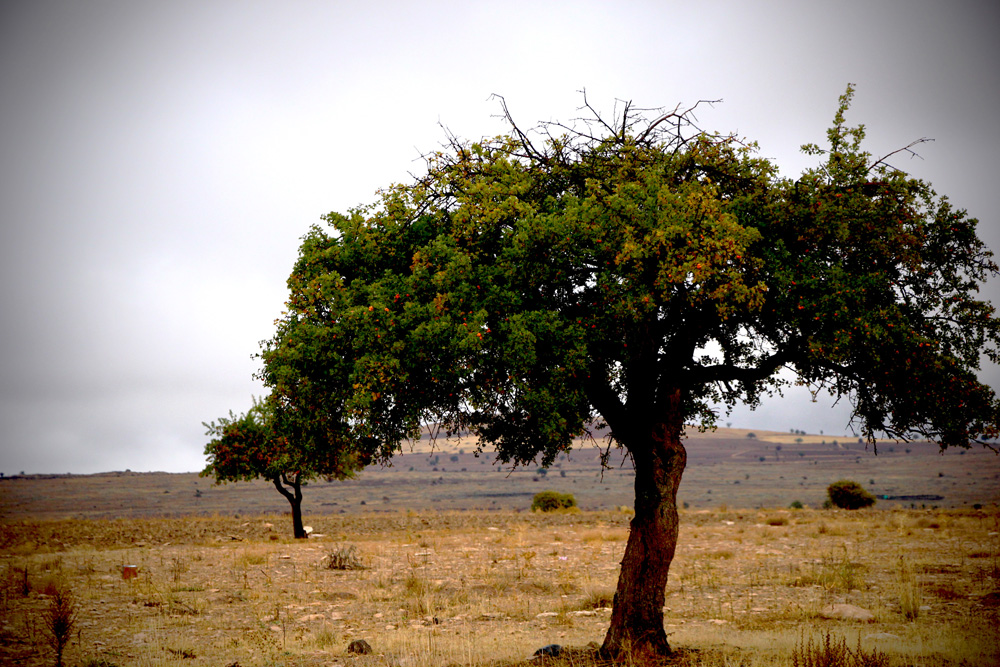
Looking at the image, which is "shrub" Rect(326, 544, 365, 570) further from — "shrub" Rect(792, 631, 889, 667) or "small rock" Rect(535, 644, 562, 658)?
"shrub" Rect(792, 631, 889, 667)

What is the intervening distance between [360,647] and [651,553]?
19.2ft

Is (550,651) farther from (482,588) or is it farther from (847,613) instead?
(482,588)

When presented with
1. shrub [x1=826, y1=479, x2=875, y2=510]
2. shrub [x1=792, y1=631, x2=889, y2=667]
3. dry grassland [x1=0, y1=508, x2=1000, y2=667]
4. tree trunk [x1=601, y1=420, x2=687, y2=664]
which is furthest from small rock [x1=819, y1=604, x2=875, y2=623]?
shrub [x1=826, y1=479, x2=875, y2=510]

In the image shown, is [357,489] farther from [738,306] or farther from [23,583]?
[738,306]

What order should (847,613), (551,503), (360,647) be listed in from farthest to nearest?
(551,503)
(847,613)
(360,647)

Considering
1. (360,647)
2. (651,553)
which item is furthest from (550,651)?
(360,647)

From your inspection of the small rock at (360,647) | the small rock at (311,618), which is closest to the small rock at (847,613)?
the small rock at (360,647)

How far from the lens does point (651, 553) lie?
11.9 metres

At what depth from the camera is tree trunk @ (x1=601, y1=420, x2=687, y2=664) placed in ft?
39.1

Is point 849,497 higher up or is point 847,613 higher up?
point 847,613

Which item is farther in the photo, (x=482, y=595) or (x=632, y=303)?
(x=482, y=595)

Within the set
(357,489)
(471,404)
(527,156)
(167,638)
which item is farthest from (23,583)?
(357,489)

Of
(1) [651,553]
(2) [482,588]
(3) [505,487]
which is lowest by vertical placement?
(3) [505,487]

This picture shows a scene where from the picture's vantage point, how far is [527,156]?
12375 mm
